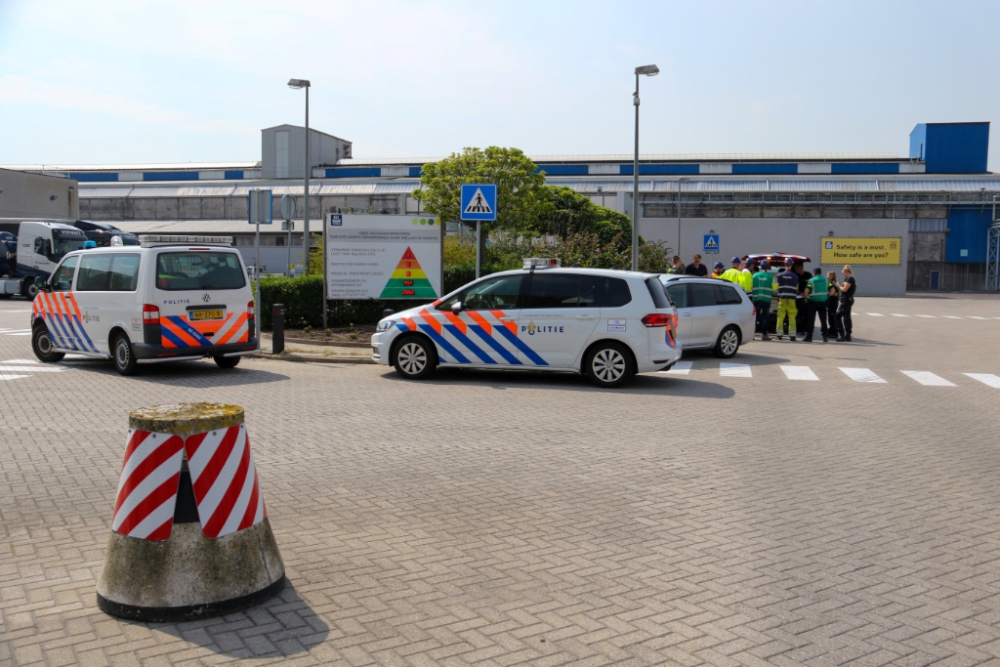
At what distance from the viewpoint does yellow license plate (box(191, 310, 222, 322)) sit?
13023mm

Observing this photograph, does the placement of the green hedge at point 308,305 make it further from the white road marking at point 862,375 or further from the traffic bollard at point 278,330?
the white road marking at point 862,375

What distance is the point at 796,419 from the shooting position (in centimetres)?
1002

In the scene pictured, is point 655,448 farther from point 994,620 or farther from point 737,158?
point 737,158

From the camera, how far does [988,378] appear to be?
14398 millimetres

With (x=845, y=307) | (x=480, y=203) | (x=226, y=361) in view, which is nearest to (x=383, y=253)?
(x=480, y=203)

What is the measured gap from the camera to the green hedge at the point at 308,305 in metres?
19.0

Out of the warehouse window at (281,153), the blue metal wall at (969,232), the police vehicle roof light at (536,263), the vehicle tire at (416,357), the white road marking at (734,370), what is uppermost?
the warehouse window at (281,153)

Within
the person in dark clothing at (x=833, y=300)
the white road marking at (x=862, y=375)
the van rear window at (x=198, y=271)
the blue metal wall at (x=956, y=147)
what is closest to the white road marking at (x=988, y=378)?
the white road marking at (x=862, y=375)

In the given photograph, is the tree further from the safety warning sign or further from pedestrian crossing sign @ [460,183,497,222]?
pedestrian crossing sign @ [460,183,497,222]

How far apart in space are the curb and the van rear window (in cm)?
242

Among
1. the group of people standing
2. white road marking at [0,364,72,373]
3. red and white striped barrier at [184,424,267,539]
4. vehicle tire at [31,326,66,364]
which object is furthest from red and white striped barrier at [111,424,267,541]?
the group of people standing

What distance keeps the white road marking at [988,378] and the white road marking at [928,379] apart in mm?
570

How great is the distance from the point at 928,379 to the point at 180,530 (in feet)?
42.5

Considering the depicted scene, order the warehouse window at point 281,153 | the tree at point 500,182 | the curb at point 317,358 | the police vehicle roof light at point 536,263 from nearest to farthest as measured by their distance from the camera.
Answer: the police vehicle roof light at point 536,263
the curb at point 317,358
the tree at point 500,182
the warehouse window at point 281,153
